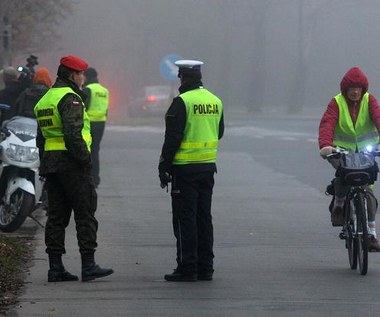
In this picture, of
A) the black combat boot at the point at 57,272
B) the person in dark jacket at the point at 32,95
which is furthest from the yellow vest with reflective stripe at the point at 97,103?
the black combat boot at the point at 57,272

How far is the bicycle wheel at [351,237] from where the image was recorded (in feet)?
36.4

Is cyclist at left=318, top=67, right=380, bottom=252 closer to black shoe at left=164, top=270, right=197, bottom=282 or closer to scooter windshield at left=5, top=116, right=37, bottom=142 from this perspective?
Result: black shoe at left=164, top=270, right=197, bottom=282

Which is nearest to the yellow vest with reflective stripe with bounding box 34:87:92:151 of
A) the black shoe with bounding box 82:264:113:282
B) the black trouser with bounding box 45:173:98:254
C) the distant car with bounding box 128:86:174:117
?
the black trouser with bounding box 45:173:98:254

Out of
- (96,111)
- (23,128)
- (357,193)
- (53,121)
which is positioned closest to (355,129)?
(357,193)

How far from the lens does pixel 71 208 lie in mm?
10695

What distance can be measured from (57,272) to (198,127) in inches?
58.5

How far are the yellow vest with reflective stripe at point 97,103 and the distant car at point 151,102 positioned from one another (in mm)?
37815

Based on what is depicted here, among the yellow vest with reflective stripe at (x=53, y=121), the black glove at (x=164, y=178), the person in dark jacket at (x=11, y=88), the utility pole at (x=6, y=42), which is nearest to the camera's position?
the yellow vest with reflective stripe at (x=53, y=121)

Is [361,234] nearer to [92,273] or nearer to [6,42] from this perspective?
[92,273]

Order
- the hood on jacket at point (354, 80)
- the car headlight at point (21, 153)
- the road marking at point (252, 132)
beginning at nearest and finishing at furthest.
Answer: the hood on jacket at point (354, 80) → the car headlight at point (21, 153) → the road marking at point (252, 132)

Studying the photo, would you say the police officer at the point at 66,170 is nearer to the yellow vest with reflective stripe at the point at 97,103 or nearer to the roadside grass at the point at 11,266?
the roadside grass at the point at 11,266

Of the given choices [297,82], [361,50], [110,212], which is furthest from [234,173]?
[361,50]

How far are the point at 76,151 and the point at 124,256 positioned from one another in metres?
2.02

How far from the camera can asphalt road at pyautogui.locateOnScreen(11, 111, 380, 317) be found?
30.7 feet
